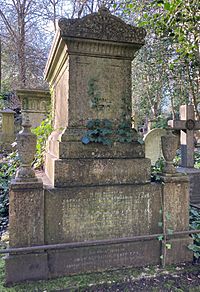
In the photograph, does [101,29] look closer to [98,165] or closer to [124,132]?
[124,132]

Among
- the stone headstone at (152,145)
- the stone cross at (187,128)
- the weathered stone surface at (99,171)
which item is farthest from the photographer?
the stone headstone at (152,145)

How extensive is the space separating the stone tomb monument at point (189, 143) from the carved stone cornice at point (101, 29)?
3.01m

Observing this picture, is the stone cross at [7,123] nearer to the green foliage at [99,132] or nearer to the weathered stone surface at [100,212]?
the green foliage at [99,132]

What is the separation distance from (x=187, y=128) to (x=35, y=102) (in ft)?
18.5

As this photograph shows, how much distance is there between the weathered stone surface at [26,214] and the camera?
2.49 metres

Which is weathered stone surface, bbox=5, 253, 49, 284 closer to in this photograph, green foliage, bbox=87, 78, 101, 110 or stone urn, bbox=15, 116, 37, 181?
stone urn, bbox=15, 116, 37, 181

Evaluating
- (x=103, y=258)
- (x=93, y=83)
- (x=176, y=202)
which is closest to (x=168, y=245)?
(x=176, y=202)

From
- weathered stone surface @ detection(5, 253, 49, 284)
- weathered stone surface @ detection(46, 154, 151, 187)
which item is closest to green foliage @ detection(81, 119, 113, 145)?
weathered stone surface @ detection(46, 154, 151, 187)

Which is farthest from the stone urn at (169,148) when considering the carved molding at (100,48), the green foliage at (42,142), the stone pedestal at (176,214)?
the green foliage at (42,142)

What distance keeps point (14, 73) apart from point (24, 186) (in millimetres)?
15857

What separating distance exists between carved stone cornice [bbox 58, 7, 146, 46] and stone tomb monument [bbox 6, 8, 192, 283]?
0.01m

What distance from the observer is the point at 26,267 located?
97.2 inches

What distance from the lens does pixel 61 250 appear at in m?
2.59

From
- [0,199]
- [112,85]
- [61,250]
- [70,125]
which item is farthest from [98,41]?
[0,199]
